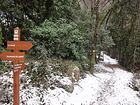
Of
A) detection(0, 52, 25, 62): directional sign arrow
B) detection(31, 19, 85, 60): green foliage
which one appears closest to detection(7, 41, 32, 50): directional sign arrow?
detection(0, 52, 25, 62): directional sign arrow

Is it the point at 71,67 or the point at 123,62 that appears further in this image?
the point at 123,62

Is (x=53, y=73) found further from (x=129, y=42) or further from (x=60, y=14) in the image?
(x=129, y=42)

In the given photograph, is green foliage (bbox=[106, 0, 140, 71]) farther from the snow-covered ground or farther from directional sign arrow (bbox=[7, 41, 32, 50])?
directional sign arrow (bbox=[7, 41, 32, 50])

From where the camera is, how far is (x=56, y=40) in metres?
17.0

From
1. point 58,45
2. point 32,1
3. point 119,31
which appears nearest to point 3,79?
point 58,45

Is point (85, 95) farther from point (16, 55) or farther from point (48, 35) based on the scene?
point (16, 55)

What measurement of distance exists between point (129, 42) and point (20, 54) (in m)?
25.4

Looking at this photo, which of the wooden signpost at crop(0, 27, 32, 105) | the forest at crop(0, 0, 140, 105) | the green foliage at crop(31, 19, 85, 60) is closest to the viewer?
Answer: the wooden signpost at crop(0, 27, 32, 105)

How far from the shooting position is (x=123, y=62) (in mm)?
37750

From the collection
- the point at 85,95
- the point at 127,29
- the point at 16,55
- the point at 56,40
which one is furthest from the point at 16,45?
the point at 127,29

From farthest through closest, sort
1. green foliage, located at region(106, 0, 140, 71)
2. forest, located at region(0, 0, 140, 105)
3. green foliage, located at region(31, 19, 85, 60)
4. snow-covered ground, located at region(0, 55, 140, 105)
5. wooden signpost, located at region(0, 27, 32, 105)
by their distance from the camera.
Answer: green foliage, located at region(106, 0, 140, 71) → green foliage, located at region(31, 19, 85, 60) → forest, located at region(0, 0, 140, 105) → snow-covered ground, located at region(0, 55, 140, 105) → wooden signpost, located at region(0, 27, 32, 105)

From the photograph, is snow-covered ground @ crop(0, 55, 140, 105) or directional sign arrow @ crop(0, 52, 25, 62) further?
snow-covered ground @ crop(0, 55, 140, 105)

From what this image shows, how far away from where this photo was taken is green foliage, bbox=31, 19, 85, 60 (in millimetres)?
16703

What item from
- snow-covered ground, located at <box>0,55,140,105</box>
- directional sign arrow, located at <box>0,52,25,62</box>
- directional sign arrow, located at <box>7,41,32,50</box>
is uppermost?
directional sign arrow, located at <box>7,41,32,50</box>
